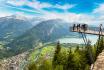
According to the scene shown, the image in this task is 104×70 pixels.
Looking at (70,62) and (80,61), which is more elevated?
(80,61)

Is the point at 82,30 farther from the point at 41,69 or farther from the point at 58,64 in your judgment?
the point at 41,69

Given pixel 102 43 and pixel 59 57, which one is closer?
pixel 102 43

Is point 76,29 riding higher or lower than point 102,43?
higher

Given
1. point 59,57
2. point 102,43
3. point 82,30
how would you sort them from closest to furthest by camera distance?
1. point 82,30
2. point 102,43
3. point 59,57

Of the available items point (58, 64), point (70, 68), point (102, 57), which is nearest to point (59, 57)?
point (58, 64)

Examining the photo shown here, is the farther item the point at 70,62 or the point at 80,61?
the point at 80,61

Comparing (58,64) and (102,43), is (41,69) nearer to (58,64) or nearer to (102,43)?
(58,64)

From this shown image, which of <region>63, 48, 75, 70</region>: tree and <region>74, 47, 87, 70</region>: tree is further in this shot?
<region>74, 47, 87, 70</region>: tree

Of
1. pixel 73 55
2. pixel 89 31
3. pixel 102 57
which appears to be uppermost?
pixel 89 31

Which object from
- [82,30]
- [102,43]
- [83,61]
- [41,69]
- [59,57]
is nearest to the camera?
[82,30]

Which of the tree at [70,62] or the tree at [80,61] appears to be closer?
the tree at [70,62]
